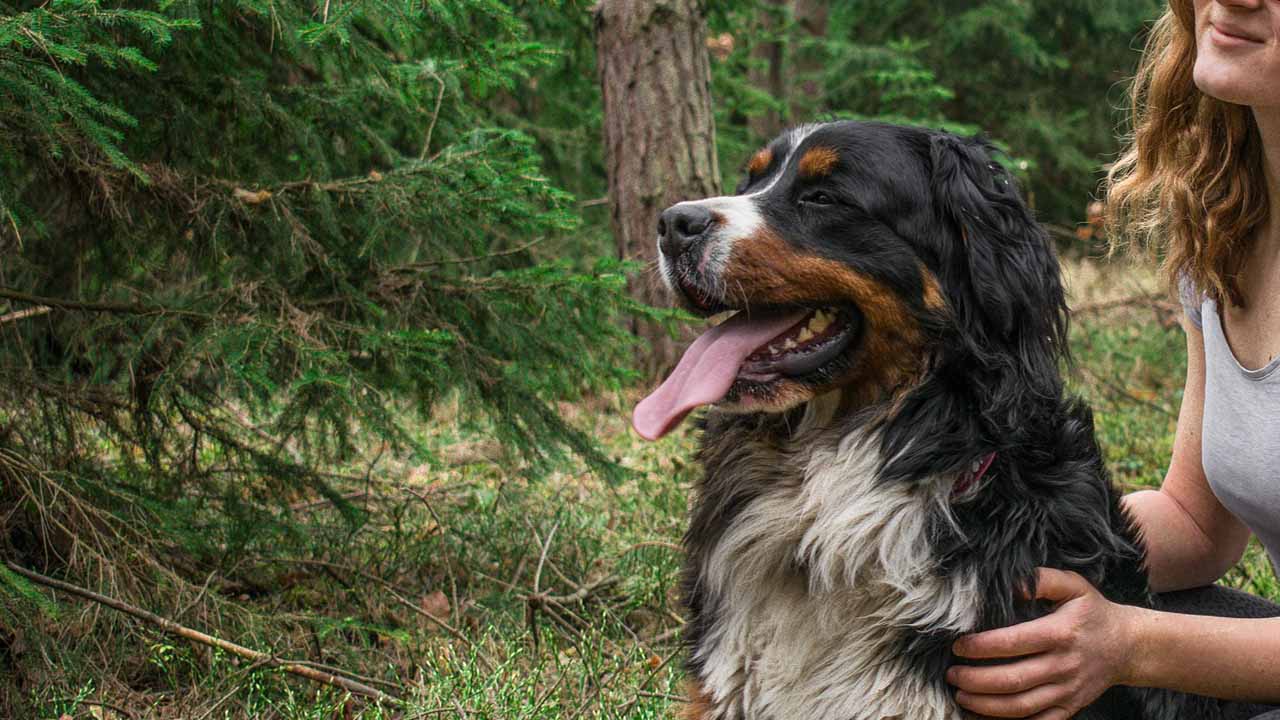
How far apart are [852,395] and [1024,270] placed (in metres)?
0.49

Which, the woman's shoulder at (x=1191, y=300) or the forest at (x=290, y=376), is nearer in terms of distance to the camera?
the woman's shoulder at (x=1191, y=300)

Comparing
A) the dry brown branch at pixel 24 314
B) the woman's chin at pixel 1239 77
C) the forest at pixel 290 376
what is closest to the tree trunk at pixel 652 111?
the forest at pixel 290 376

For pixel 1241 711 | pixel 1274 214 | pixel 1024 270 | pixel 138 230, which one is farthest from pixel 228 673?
pixel 1274 214

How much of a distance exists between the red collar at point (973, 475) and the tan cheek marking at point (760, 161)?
3.20 feet

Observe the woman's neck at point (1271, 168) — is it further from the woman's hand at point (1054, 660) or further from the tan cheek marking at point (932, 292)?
the woman's hand at point (1054, 660)

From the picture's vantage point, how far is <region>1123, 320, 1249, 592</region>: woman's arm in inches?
111

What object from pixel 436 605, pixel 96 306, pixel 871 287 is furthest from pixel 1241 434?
→ pixel 96 306

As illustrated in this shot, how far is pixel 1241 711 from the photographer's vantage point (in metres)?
2.61

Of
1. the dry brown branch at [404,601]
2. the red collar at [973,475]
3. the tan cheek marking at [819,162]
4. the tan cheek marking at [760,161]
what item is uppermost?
the tan cheek marking at [819,162]

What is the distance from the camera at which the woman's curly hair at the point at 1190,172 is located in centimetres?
269

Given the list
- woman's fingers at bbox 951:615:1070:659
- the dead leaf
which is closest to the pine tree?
the dead leaf

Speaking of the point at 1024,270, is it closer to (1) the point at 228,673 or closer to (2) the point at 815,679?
(2) the point at 815,679

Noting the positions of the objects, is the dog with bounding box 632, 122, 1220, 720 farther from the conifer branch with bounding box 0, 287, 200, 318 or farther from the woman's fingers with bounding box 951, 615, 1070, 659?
the conifer branch with bounding box 0, 287, 200, 318

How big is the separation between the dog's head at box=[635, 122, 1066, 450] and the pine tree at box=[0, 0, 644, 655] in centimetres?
131
